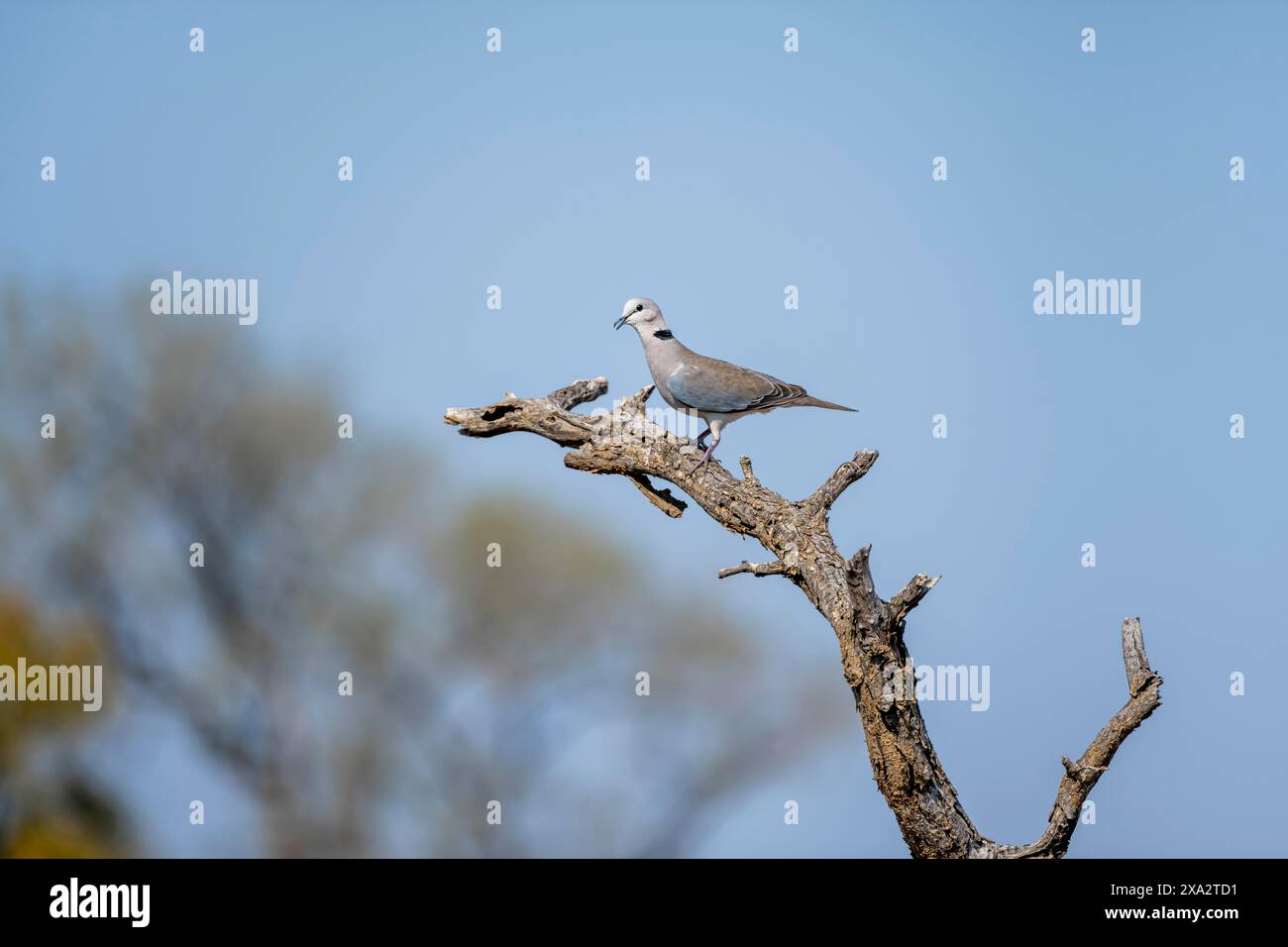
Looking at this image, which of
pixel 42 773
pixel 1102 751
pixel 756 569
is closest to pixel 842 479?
pixel 756 569

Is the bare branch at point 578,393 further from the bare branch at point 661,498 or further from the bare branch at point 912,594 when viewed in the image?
the bare branch at point 912,594

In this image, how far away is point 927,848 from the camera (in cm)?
514

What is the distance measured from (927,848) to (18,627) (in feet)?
32.3

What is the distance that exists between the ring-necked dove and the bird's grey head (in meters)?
0.18

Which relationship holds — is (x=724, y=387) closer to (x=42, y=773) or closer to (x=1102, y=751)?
(x=1102, y=751)

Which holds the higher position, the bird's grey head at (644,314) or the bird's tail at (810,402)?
the bird's grey head at (644,314)

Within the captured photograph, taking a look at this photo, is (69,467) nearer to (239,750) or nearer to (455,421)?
(239,750)

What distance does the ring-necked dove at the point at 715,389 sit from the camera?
6262 mm

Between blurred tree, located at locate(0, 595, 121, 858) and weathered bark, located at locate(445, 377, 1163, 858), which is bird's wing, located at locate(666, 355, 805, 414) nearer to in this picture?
weathered bark, located at locate(445, 377, 1163, 858)

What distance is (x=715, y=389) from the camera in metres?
6.26

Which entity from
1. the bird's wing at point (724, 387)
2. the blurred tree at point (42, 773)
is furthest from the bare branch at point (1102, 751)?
the blurred tree at point (42, 773)

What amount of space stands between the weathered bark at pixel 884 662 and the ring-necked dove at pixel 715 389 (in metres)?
0.42

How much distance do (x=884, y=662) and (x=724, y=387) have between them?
1723mm
